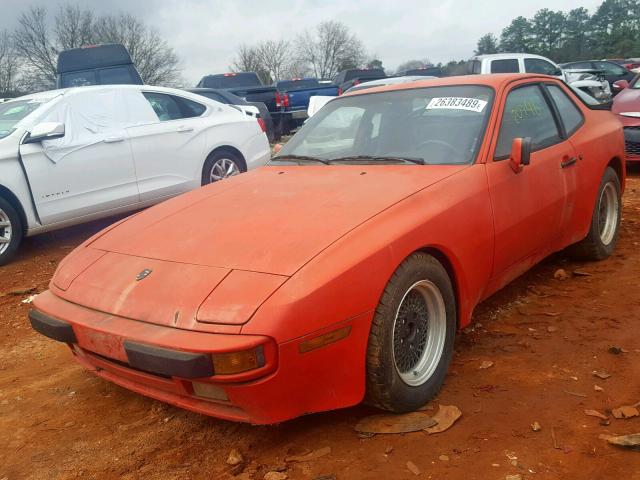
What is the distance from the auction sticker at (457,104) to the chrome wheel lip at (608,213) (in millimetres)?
1700

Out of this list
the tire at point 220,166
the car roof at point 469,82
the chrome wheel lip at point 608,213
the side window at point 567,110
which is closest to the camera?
the car roof at point 469,82

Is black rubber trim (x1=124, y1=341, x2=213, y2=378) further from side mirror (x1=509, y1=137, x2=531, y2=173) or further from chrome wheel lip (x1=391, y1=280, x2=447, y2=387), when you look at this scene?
side mirror (x1=509, y1=137, x2=531, y2=173)

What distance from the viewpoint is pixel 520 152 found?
317 cm

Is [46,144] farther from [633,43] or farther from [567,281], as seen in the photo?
[633,43]

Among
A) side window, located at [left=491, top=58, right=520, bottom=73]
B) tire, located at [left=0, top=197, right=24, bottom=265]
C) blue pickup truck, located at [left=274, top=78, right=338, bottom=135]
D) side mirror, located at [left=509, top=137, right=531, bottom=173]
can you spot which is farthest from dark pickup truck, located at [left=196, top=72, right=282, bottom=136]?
side mirror, located at [left=509, top=137, right=531, bottom=173]

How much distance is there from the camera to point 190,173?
670 centimetres

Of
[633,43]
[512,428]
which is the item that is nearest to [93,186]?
[512,428]

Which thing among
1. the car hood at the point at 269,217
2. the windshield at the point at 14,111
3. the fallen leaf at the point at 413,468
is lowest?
the fallen leaf at the point at 413,468

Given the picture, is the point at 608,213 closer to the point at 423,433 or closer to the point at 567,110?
the point at 567,110

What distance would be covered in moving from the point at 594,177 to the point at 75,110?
495 centimetres

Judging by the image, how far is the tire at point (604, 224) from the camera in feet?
14.2

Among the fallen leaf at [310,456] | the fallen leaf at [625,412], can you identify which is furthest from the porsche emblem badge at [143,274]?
the fallen leaf at [625,412]

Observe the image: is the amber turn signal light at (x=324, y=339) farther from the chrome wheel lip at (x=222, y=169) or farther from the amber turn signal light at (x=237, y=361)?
the chrome wheel lip at (x=222, y=169)

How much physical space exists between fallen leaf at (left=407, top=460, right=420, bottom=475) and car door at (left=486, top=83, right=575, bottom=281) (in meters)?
1.30
